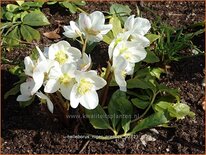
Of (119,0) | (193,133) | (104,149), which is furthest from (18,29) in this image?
(193,133)

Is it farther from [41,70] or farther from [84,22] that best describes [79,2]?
[41,70]

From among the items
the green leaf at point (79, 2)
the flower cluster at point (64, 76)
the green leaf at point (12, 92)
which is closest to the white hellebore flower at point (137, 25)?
the flower cluster at point (64, 76)

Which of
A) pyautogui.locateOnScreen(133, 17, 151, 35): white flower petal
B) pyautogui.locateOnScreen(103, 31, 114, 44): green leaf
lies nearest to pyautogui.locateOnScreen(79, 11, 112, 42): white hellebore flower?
pyautogui.locateOnScreen(133, 17, 151, 35): white flower petal

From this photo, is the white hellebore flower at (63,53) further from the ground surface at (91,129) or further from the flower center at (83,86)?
the ground surface at (91,129)

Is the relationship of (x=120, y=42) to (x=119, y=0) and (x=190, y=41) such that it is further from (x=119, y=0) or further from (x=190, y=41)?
(x=119, y=0)

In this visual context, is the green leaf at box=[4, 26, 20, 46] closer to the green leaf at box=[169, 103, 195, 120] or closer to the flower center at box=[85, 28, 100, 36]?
the flower center at box=[85, 28, 100, 36]

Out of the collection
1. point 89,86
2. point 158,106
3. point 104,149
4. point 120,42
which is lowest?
point 104,149
